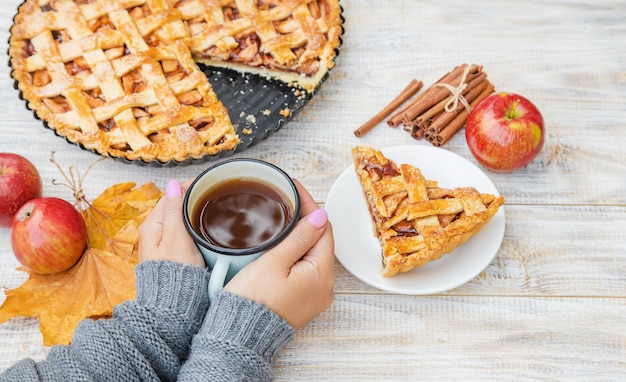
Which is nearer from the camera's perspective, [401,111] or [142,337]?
[142,337]

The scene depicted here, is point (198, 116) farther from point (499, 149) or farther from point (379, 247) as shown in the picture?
point (499, 149)

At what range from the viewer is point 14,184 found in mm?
1282

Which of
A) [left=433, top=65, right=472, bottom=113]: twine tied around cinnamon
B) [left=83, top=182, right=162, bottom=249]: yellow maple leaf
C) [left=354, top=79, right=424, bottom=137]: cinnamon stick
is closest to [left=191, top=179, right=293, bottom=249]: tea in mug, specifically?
[left=83, top=182, right=162, bottom=249]: yellow maple leaf

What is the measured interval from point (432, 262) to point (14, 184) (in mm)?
885

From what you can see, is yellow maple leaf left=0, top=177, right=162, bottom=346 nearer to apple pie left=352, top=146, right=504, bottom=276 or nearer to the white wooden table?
the white wooden table

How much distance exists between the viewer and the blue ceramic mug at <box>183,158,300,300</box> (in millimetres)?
1040

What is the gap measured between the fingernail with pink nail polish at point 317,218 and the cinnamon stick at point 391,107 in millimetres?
464

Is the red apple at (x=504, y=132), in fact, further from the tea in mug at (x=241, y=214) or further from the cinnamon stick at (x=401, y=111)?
the tea in mug at (x=241, y=214)

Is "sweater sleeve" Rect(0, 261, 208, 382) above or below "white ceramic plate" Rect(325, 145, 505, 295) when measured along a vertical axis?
above

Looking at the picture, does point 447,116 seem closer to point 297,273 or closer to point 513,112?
point 513,112

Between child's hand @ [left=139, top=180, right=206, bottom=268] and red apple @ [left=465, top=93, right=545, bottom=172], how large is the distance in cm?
67

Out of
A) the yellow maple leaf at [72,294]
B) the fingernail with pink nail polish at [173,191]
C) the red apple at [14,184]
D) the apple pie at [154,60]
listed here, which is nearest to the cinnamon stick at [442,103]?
the apple pie at [154,60]

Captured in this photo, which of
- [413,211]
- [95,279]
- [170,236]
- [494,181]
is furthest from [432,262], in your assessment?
[95,279]

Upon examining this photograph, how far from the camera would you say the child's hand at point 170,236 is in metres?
1.08
